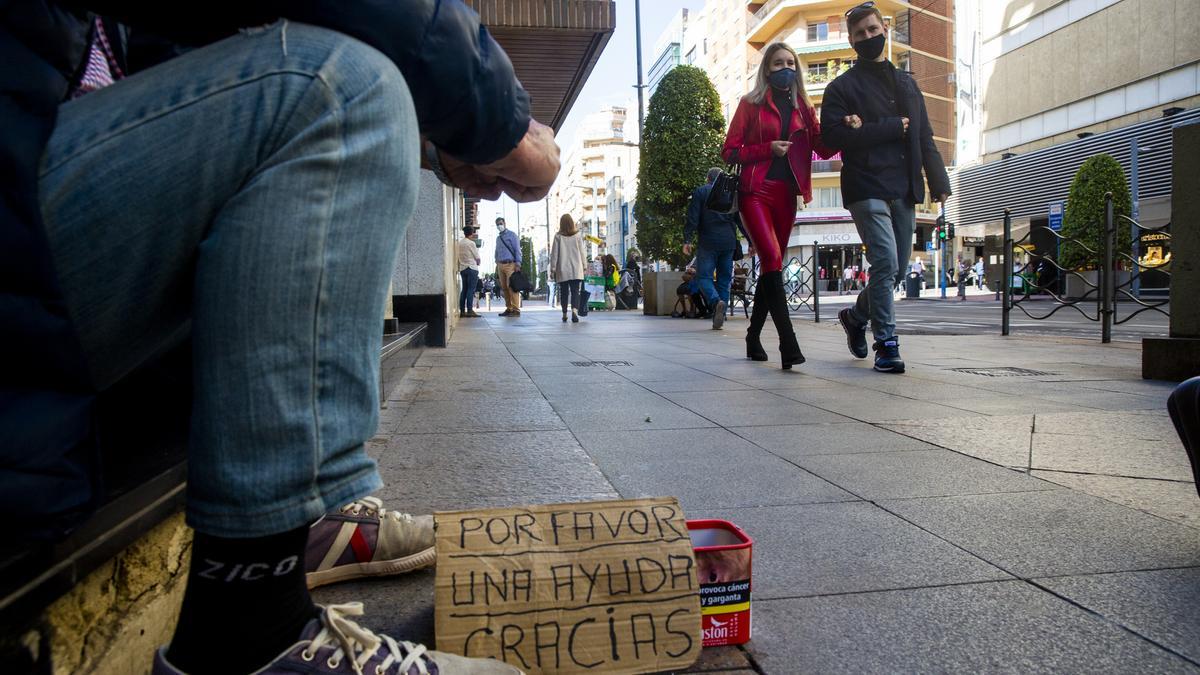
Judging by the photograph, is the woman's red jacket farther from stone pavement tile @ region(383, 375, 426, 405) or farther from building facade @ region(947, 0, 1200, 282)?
building facade @ region(947, 0, 1200, 282)

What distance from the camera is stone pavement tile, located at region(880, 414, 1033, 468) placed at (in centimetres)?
278

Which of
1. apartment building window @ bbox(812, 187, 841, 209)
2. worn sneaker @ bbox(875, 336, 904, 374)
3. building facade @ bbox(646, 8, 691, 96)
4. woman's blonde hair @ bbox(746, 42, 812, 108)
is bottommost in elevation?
worn sneaker @ bbox(875, 336, 904, 374)

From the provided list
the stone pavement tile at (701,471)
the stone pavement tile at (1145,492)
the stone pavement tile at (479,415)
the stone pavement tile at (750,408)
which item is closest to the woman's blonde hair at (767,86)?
the stone pavement tile at (750,408)

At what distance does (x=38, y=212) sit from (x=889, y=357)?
5.16 m

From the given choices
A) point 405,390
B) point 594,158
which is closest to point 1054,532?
point 405,390

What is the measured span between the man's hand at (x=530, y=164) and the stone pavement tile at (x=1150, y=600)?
3.98 ft

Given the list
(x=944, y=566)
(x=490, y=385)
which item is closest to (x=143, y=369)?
(x=944, y=566)

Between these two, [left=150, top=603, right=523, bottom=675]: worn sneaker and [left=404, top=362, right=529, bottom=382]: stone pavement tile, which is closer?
[left=150, top=603, right=523, bottom=675]: worn sneaker

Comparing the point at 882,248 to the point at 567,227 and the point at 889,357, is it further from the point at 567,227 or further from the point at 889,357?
the point at 567,227

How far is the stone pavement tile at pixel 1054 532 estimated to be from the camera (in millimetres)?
1731

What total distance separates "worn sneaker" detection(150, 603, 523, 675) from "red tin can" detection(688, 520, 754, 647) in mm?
341

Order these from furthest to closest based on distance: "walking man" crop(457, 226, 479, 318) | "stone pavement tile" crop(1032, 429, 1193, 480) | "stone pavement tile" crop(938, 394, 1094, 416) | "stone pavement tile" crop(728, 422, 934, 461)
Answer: "walking man" crop(457, 226, 479, 318), "stone pavement tile" crop(938, 394, 1094, 416), "stone pavement tile" crop(728, 422, 934, 461), "stone pavement tile" crop(1032, 429, 1193, 480)

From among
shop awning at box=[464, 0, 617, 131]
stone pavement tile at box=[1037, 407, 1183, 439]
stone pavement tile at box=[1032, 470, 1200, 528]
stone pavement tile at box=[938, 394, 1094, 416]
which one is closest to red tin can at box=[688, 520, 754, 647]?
stone pavement tile at box=[1032, 470, 1200, 528]

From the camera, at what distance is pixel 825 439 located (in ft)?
10.2
